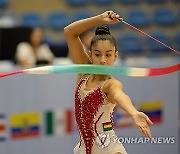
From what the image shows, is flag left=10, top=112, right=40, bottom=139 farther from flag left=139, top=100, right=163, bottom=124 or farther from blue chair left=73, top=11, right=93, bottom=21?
blue chair left=73, top=11, right=93, bottom=21

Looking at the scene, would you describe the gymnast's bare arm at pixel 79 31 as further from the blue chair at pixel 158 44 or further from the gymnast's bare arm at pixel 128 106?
the blue chair at pixel 158 44

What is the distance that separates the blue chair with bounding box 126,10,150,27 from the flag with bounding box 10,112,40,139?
17.8 feet

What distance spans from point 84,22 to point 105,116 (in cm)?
56

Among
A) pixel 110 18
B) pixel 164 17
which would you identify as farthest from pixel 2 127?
pixel 164 17

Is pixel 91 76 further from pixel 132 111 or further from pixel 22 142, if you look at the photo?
pixel 22 142

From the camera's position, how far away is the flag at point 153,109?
5.80m

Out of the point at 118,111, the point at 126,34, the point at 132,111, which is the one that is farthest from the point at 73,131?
the point at 126,34

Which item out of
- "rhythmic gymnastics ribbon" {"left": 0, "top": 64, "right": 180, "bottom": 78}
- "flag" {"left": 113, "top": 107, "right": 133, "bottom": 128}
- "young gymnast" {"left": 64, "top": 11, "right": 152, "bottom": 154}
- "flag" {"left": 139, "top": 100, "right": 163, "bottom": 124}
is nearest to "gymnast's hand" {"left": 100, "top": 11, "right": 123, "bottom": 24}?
"young gymnast" {"left": 64, "top": 11, "right": 152, "bottom": 154}

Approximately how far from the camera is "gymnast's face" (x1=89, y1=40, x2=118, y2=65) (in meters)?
3.02

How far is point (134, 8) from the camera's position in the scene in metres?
10.8

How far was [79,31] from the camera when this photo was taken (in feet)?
10.6

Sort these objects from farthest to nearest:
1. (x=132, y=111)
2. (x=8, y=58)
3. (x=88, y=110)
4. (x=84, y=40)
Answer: (x=8, y=58)
(x=84, y=40)
(x=88, y=110)
(x=132, y=111)

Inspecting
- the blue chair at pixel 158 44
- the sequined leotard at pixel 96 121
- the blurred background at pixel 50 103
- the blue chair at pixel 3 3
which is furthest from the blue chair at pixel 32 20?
the sequined leotard at pixel 96 121

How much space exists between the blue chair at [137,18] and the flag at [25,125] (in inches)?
214
